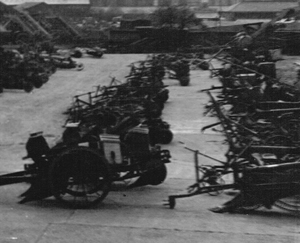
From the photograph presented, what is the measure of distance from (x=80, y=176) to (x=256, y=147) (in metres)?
2.24

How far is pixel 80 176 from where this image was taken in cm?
656

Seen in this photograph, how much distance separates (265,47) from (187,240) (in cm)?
1735

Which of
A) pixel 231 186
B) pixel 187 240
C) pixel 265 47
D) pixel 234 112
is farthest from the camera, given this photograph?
pixel 265 47

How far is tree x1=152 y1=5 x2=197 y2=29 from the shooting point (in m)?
35.1

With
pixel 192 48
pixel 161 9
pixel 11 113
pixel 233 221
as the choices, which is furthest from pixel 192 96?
pixel 161 9

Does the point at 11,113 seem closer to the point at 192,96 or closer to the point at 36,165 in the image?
the point at 192,96

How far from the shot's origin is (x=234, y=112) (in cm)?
1360

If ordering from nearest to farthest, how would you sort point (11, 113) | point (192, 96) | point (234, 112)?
1. point (234, 112)
2. point (11, 113)
3. point (192, 96)

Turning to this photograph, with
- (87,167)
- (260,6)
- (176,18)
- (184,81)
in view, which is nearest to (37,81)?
(184,81)

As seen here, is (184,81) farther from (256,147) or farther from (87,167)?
(87,167)

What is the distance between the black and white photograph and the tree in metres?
7.80

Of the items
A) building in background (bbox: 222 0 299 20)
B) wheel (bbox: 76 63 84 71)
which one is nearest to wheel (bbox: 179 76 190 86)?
wheel (bbox: 76 63 84 71)

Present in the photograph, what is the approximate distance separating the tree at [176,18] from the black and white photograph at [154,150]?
7.80m

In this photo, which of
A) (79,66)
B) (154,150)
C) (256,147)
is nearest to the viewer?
(256,147)
